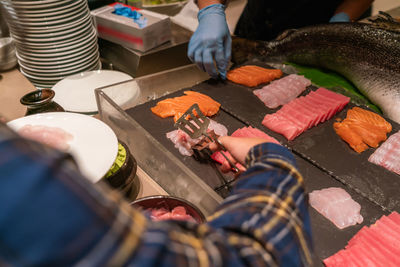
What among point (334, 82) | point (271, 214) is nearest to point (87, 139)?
point (271, 214)

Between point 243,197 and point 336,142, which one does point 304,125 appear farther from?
point 243,197

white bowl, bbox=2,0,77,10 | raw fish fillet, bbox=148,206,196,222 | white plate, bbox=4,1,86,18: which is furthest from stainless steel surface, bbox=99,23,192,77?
raw fish fillet, bbox=148,206,196,222

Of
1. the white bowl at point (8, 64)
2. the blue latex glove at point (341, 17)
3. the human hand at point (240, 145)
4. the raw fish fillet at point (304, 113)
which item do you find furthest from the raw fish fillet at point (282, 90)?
the white bowl at point (8, 64)

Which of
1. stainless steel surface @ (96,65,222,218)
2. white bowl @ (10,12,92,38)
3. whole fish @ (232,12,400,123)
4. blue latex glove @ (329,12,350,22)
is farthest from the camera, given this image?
blue latex glove @ (329,12,350,22)

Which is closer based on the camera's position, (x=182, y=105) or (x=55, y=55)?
(x=182, y=105)

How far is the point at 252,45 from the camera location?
293cm

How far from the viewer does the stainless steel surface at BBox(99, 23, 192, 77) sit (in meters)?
2.66

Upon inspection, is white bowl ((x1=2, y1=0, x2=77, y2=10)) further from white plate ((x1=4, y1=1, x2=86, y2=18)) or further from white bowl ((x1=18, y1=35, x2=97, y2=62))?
white bowl ((x1=18, y1=35, x2=97, y2=62))

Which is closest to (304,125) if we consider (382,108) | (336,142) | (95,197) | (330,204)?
(336,142)

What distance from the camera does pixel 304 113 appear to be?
7.07ft

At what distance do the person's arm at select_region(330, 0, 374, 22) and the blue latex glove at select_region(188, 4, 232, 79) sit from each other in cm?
133

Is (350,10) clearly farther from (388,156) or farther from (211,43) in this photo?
(388,156)

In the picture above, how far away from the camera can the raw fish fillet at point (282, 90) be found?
2.32 m

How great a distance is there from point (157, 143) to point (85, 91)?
92 cm
